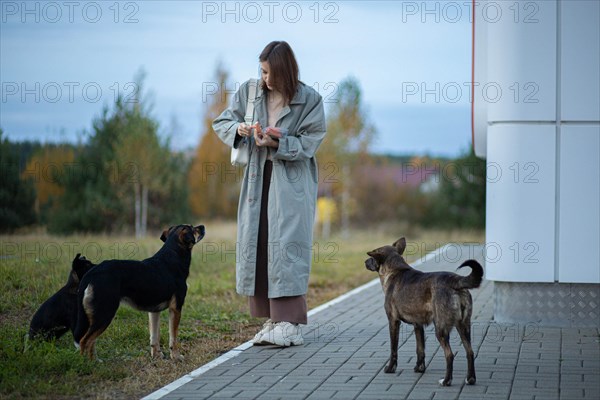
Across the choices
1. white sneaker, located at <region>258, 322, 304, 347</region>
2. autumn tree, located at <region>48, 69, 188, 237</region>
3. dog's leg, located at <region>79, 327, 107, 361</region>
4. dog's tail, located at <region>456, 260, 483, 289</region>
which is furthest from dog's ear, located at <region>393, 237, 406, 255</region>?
autumn tree, located at <region>48, 69, 188, 237</region>

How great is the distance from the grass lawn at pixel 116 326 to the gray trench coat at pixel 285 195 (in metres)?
0.83

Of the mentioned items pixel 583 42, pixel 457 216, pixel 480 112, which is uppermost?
pixel 583 42

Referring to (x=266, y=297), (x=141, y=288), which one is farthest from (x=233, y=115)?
(x=141, y=288)

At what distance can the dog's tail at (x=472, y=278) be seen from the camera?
552 centimetres

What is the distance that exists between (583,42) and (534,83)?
604 millimetres

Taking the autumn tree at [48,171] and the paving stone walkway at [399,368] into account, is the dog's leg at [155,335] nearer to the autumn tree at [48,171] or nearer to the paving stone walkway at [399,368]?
the paving stone walkway at [399,368]

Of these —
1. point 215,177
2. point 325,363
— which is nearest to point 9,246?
point 325,363

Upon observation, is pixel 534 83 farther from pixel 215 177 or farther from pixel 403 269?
pixel 215 177

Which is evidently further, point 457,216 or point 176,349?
point 457,216

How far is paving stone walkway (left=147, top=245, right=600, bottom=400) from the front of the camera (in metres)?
5.76

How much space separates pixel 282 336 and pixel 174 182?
21494 mm

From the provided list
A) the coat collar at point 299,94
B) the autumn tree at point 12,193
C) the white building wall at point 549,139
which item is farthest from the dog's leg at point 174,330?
the autumn tree at point 12,193

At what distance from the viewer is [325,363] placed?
6805mm

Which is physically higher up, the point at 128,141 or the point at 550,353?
the point at 128,141
